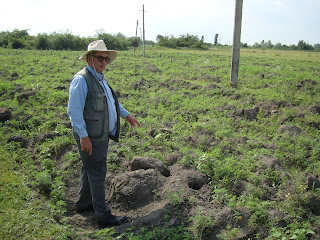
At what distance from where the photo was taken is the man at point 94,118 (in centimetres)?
355

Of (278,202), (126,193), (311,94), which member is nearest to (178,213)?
(126,193)

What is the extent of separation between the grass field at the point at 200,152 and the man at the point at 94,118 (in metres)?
0.50

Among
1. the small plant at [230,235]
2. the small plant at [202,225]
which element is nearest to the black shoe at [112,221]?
the small plant at [202,225]

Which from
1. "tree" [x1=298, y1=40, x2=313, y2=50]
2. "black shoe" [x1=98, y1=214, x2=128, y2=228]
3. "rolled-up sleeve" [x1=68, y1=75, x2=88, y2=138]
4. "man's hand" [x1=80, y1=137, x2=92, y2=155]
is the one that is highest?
"tree" [x1=298, y1=40, x2=313, y2=50]

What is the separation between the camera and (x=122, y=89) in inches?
449

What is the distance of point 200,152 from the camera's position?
5469mm

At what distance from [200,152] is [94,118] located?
2.43 meters

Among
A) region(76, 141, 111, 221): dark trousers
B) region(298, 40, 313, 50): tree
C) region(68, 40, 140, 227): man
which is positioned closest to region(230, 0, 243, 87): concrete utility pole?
region(68, 40, 140, 227): man

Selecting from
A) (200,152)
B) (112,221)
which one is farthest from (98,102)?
(200,152)

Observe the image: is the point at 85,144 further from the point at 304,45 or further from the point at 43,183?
the point at 304,45

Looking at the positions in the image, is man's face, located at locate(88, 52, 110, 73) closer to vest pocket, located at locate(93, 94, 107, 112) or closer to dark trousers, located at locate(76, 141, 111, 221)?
vest pocket, located at locate(93, 94, 107, 112)

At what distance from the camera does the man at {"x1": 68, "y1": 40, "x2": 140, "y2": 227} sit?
3553mm

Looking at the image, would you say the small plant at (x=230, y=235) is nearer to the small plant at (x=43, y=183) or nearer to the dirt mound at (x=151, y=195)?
the dirt mound at (x=151, y=195)

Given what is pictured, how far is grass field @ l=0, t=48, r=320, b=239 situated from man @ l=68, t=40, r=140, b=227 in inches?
19.7
